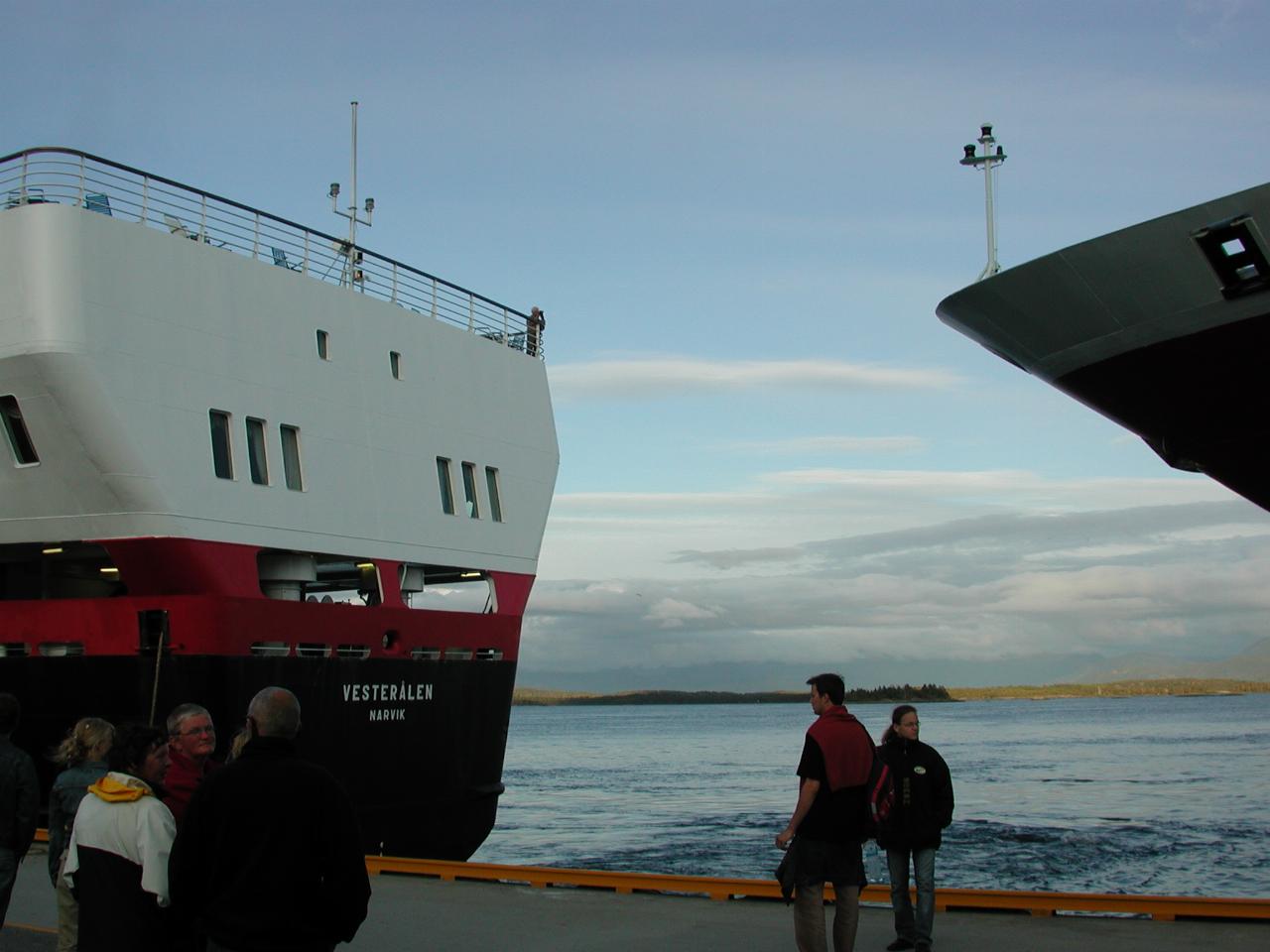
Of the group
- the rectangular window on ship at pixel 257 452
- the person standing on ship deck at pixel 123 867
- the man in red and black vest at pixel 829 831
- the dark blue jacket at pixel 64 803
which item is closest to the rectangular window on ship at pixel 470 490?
the rectangular window on ship at pixel 257 452

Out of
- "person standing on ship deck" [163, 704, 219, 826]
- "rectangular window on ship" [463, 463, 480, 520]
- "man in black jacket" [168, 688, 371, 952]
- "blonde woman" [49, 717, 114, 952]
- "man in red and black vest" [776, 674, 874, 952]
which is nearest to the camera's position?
"man in black jacket" [168, 688, 371, 952]

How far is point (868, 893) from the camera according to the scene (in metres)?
8.84

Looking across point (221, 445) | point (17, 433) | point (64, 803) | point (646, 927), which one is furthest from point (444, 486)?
point (64, 803)

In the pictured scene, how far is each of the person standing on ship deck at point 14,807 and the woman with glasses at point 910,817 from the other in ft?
14.5

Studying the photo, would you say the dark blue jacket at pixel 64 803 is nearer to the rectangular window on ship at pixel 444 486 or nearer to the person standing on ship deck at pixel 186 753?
the person standing on ship deck at pixel 186 753

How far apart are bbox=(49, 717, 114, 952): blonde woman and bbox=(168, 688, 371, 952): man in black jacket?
1.88 meters

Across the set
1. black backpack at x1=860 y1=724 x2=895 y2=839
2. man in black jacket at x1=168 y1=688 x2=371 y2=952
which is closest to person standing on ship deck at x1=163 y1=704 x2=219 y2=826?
man in black jacket at x1=168 y1=688 x2=371 y2=952

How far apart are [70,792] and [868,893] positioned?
206 inches

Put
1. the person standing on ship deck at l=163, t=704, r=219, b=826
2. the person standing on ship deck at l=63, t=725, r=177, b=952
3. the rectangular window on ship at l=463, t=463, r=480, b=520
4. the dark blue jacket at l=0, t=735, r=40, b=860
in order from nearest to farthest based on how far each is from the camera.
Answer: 1. the person standing on ship deck at l=63, t=725, r=177, b=952
2. the person standing on ship deck at l=163, t=704, r=219, b=826
3. the dark blue jacket at l=0, t=735, r=40, b=860
4. the rectangular window on ship at l=463, t=463, r=480, b=520

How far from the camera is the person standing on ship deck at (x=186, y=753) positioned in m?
4.68

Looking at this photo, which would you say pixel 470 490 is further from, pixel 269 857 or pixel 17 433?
pixel 269 857

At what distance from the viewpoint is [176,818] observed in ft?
15.3

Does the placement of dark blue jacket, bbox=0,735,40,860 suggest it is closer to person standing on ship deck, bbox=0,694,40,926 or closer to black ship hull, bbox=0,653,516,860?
person standing on ship deck, bbox=0,694,40,926

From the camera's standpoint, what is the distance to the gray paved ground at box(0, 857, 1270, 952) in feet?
24.3
